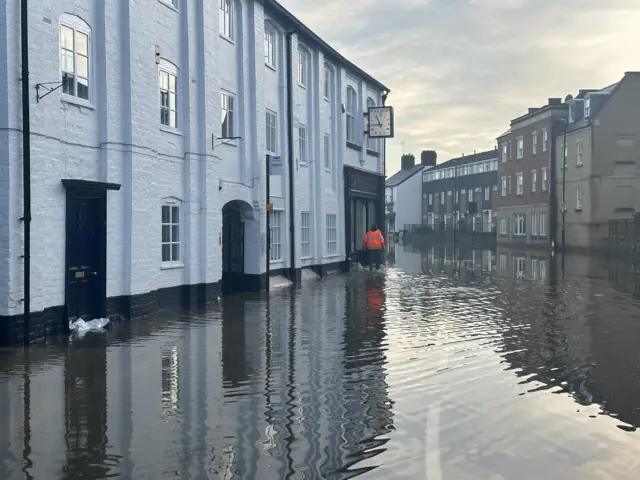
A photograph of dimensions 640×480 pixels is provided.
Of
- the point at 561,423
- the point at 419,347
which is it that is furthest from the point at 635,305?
the point at 561,423

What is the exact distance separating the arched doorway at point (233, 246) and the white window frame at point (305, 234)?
4521mm

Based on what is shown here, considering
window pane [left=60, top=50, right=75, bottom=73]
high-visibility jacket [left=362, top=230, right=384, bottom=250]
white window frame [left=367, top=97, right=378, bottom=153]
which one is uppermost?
white window frame [left=367, top=97, right=378, bottom=153]

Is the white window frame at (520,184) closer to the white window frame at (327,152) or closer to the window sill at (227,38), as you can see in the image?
the white window frame at (327,152)

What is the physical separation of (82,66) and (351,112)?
59.0 feet

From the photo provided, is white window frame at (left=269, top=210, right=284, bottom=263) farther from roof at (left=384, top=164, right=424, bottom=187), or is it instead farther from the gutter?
roof at (left=384, top=164, right=424, bottom=187)

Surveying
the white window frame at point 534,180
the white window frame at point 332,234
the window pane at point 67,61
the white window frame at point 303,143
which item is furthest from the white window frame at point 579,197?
the window pane at point 67,61

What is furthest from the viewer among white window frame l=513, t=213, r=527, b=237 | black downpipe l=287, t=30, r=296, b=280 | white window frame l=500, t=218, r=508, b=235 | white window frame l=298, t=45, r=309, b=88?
white window frame l=500, t=218, r=508, b=235

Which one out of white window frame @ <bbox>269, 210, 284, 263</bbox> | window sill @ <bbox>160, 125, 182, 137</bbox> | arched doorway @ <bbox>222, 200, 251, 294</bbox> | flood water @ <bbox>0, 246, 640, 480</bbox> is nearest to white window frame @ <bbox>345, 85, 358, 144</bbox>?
white window frame @ <bbox>269, 210, 284, 263</bbox>

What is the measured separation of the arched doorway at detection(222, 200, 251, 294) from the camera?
1931 cm

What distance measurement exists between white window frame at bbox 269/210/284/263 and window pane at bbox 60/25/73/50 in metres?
9.86

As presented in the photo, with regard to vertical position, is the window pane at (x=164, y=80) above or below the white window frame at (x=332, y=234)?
above

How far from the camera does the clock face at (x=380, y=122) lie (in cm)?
2998

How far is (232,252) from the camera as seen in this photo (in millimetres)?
19609

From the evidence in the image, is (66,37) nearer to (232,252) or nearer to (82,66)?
(82,66)
